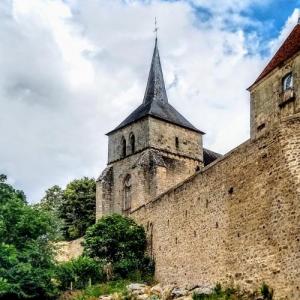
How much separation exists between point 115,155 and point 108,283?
18677 millimetres

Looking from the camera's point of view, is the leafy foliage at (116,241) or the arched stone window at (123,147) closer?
the leafy foliage at (116,241)

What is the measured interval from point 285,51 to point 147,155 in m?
21.1

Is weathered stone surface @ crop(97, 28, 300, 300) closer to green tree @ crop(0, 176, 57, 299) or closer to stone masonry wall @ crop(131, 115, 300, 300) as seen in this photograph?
stone masonry wall @ crop(131, 115, 300, 300)

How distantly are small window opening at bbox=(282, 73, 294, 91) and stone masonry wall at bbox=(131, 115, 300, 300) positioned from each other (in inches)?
90.8

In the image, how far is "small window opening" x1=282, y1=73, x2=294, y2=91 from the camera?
22641mm

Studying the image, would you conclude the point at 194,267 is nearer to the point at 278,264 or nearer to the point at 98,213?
the point at 278,264

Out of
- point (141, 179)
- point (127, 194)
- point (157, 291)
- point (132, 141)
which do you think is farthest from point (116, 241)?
point (132, 141)

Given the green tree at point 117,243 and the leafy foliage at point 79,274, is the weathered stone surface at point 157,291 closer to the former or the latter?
the green tree at point 117,243

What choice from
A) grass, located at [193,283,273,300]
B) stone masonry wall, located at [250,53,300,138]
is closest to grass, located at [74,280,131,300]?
grass, located at [193,283,273,300]

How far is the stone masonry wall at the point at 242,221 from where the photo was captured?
65.7 ft

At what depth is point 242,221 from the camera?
22922 millimetres

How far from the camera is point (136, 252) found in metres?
32.7

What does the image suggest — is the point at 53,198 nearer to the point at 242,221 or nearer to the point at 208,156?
the point at 208,156

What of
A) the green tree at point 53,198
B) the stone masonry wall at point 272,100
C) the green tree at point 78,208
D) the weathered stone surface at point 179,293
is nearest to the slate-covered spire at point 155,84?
the green tree at point 78,208
